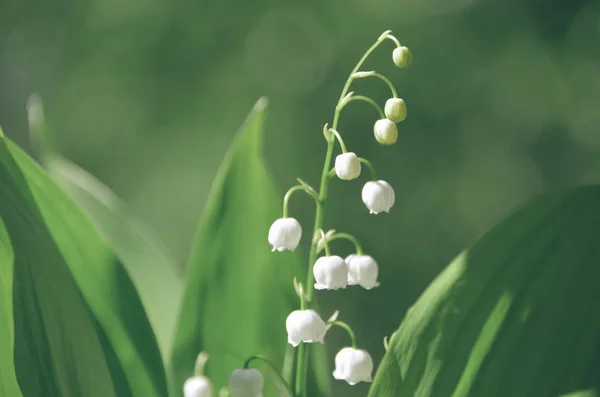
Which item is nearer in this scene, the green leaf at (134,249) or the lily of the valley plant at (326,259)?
the lily of the valley plant at (326,259)

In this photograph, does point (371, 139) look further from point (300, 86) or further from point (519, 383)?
point (519, 383)

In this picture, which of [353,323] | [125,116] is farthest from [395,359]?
[125,116]

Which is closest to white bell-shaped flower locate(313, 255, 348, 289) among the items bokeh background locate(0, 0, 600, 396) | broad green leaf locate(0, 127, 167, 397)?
broad green leaf locate(0, 127, 167, 397)

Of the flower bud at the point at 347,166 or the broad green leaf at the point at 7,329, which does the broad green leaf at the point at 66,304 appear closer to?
the broad green leaf at the point at 7,329

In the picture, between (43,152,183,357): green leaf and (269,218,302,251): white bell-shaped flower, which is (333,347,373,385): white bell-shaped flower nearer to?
(269,218,302,251): white bell-shaped flower

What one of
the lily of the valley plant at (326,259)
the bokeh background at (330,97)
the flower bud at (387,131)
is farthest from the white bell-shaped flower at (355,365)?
the bokeh background at (330,97)

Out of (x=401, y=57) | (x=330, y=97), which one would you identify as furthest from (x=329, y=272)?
(x=330, y=97)
